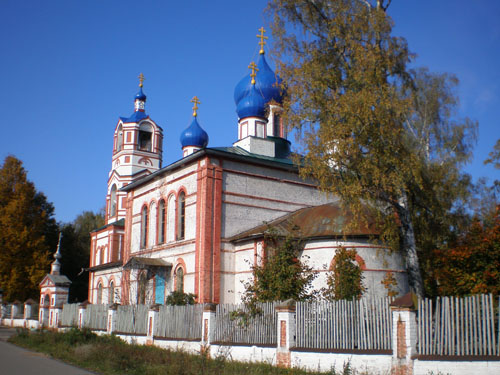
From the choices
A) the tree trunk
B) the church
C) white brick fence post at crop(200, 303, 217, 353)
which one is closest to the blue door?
the church

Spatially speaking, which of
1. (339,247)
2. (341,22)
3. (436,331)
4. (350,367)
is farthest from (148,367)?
(341,22)

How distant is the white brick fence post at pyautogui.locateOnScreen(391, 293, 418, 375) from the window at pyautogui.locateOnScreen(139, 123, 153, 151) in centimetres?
2909

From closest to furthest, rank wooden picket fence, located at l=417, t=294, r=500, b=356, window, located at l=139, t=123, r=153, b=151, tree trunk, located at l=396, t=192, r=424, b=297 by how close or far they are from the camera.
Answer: wooden picket fence, located at l=417, t=294, r=500, b=356
tree trunk, located at l=396, t=192, r=424, b=297
window, located at l=139, t=123, r=153, b=151

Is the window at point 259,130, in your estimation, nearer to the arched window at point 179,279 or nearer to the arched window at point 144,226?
the arched window at point 144,226

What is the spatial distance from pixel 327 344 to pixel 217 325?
3.74 meters

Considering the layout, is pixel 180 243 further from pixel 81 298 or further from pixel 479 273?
pixel 81 298

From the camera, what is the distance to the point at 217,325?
45.6ft

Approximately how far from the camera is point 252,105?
79.0 ft

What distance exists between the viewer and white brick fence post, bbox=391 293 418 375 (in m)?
9.29

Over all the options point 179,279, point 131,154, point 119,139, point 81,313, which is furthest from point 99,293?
point 179,279

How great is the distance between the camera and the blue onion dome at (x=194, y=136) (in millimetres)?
33281

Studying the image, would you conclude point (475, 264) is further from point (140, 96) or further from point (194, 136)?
point (140, 96)

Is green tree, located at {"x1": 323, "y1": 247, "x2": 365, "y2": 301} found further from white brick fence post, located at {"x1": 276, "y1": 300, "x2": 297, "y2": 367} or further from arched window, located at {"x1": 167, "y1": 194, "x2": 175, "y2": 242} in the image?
arched window, located at {"x1": 167, "y1": 194, "x2": 175, "y2": 242}

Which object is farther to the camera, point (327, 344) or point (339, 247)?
point (339, 247)
